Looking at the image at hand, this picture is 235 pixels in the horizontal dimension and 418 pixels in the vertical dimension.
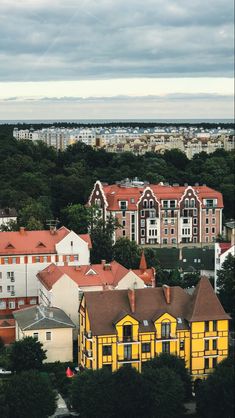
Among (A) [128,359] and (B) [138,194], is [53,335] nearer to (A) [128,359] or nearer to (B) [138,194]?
(A) [128,359]

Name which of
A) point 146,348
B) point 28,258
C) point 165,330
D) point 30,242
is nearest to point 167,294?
point 165,330

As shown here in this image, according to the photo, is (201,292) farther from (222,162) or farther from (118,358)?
(222,162)

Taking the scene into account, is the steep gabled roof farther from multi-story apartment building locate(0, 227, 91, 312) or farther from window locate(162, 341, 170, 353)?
multi-story apartment building locate(0, 227, 91, 312)

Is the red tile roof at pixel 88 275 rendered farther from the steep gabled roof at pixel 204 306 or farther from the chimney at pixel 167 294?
the steep gabled roof at pixel 204 306

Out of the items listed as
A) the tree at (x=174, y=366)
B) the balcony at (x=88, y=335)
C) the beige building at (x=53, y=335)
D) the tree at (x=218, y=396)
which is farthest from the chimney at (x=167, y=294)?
the tree at (x=218, y=396)

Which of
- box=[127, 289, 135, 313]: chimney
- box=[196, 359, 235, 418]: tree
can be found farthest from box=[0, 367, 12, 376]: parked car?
box=[196, 359, 235, 418]: tree

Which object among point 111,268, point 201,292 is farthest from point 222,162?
point 201,292
